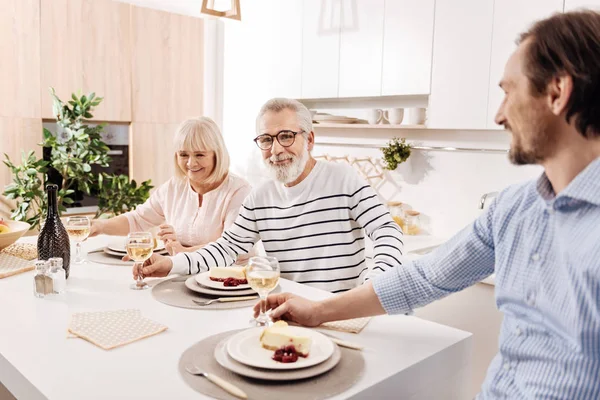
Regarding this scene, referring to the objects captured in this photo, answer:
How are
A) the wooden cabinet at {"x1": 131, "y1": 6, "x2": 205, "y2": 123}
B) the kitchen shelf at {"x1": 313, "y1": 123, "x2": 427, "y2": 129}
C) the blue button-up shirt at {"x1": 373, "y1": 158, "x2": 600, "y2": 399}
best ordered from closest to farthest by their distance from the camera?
the blue button-up shirt at {"x1": 373, "y1": 158, "x2": 600, "y2": 399}, the kitchen shelf at {"x1": 313, "y1": 123, "x2": 427, "y2": 129}, the wooden cabinet at {"x1": 131, "y1": 6, "x2": 205, "y2": 123}

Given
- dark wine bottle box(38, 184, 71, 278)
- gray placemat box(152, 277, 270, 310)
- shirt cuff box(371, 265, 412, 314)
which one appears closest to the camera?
shirt cuff box(371, 265, 412, 314)

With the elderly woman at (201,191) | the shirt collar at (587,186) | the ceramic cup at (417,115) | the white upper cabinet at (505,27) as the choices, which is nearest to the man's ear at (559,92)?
the shirt collar at (587,186)

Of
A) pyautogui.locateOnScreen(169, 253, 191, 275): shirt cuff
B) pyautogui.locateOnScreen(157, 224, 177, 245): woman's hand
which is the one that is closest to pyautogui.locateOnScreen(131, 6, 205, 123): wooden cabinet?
pyautogui.locateOnScreen(157, 224, 177, 245): woman's hand

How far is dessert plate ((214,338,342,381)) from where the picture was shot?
1.00 m

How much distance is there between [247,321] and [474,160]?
7.46ft

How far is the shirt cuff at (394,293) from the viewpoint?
1.30 m

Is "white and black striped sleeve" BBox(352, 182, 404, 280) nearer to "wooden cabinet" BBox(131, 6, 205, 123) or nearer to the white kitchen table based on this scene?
the white kitchen table

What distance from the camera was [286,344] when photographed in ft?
3.57

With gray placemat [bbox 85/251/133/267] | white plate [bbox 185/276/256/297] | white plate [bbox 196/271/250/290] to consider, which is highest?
white plate [bbox 196/271/250/290]

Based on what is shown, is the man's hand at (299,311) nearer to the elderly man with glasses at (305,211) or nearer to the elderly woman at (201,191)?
the elderly man with glasses at (305,211)

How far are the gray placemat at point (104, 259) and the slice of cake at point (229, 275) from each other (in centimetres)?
42

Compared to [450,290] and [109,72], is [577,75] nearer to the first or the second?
[450,290]

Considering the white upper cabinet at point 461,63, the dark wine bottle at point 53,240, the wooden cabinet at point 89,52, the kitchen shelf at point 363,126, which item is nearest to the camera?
the dark wine bottle at point 53,240

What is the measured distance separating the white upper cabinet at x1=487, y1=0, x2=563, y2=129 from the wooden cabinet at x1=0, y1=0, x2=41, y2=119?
299 centimetres
